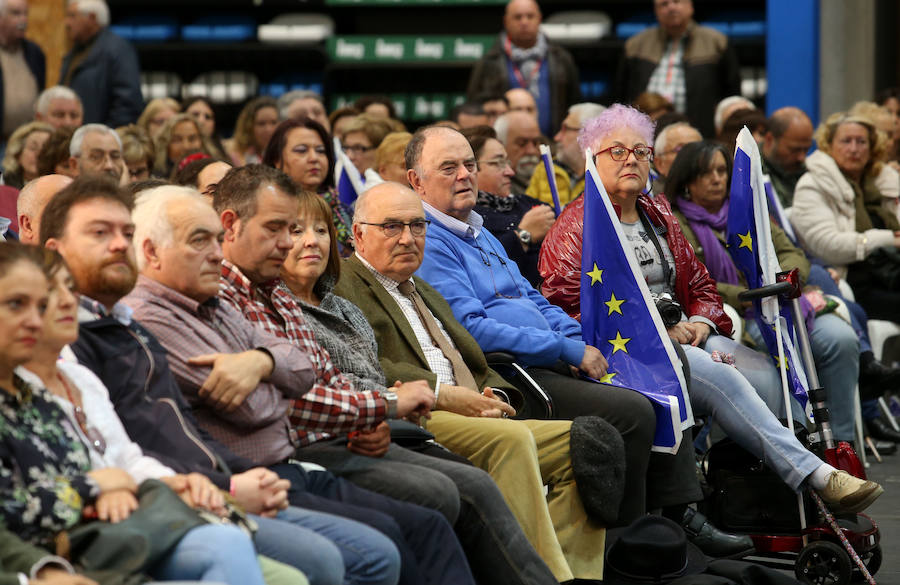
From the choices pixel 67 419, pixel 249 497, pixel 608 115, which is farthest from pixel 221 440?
pixel 608 115

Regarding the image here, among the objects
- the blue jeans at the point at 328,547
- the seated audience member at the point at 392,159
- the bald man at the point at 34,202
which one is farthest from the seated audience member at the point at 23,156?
the blue jeans at the point at 328,547

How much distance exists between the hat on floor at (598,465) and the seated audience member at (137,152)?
3.03 meters

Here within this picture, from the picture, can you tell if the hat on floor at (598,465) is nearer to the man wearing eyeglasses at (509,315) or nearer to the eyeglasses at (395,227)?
the man wearing eyeglasses at (509,315)

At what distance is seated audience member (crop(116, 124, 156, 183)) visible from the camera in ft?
20.4

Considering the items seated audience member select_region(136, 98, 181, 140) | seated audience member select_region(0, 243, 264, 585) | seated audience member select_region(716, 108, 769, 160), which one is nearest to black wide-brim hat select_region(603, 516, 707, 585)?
seated audience member select_region(0, 243, 264, 585)

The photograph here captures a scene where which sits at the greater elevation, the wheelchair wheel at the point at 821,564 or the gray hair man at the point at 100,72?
the gray hair man at the point at 100,72

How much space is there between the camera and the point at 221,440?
122 inches

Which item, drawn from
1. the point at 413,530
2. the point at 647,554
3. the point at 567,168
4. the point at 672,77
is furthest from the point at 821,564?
the point at 672,77

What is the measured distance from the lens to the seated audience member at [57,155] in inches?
208

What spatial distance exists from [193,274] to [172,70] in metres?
7.68

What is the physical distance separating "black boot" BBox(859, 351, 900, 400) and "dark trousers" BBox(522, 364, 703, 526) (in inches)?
85.7

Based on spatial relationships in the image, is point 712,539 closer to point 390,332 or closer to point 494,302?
point 494,302

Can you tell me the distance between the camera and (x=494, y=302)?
446 centimetres

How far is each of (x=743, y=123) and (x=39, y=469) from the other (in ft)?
16.6
